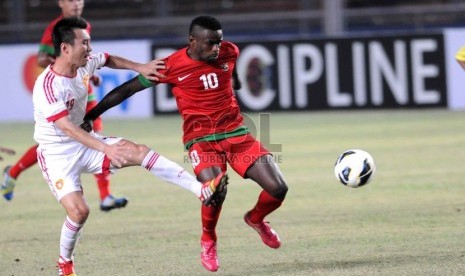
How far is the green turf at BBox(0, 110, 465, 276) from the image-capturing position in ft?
23.8

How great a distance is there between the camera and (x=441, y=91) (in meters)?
19.8

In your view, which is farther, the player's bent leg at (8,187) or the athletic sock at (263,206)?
the player's bent leg at (8,187)

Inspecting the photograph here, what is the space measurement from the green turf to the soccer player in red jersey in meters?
0.51

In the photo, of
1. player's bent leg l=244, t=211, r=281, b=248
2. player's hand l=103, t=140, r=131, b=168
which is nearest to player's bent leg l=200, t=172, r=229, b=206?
player's hand l=103, t=140, r=131, b=168

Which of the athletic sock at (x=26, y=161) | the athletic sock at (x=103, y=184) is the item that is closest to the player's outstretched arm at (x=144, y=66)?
the athletic sock at (x=103, y=184)

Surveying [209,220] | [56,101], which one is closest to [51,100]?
[56,101]

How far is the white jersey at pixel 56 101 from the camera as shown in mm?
6677

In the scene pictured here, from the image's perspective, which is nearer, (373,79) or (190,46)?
(190,46)

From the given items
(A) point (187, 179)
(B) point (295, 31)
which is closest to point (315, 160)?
(A) point (187, 179)

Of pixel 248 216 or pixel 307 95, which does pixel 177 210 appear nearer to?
pixel 248 216

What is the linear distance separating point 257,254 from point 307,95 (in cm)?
1310

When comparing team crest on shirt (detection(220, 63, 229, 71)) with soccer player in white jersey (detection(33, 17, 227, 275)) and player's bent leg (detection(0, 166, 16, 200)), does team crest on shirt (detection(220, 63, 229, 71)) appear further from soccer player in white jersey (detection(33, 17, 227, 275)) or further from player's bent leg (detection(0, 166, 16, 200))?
player's bent leg (detection(0, 166, 16, 200))

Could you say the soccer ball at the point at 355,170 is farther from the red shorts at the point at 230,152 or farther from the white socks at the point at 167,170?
the white socks at the point at 167,170

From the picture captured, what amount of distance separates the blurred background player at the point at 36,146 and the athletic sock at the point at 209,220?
2701mm
